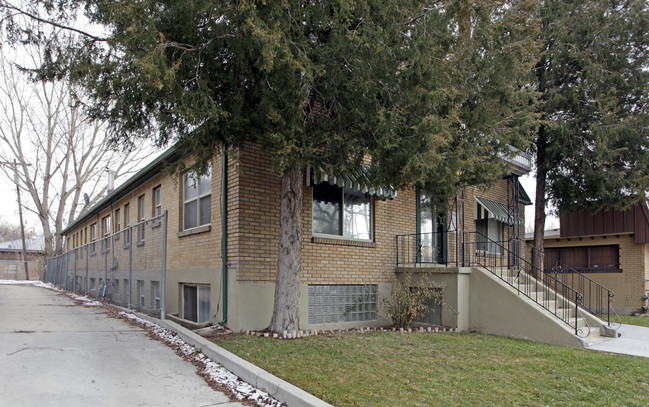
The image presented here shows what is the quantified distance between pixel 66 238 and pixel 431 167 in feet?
119

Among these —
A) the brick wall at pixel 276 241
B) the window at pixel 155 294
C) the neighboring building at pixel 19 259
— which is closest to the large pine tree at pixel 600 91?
the brick wall at pixel 276 241

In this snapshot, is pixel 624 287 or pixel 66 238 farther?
pixel 66 238

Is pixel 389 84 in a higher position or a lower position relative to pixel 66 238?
higher

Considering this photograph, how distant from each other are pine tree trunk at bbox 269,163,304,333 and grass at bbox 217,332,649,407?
606mm

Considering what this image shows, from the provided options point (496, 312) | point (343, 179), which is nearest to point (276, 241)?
point (343, 179)

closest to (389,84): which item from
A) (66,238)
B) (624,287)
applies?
(624,287)

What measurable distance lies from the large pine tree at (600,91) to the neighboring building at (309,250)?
2.38 metres

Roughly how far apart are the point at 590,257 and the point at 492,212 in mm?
7734

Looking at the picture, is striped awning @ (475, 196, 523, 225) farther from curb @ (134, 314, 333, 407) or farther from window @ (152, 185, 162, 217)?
curb @ (134, 314, 333, 407)

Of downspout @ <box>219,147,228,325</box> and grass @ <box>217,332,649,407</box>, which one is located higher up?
downspout @ <box>219,147,228,325</box>

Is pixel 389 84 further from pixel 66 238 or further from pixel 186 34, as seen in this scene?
pixel 66 238

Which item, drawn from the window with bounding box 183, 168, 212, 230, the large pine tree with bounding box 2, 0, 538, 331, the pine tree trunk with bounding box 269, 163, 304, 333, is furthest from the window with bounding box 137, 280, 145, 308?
the large pine tree with bounding box 2, 0, 538, 331

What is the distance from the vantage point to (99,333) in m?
8.36

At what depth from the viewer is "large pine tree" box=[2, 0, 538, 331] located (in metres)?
6.16
